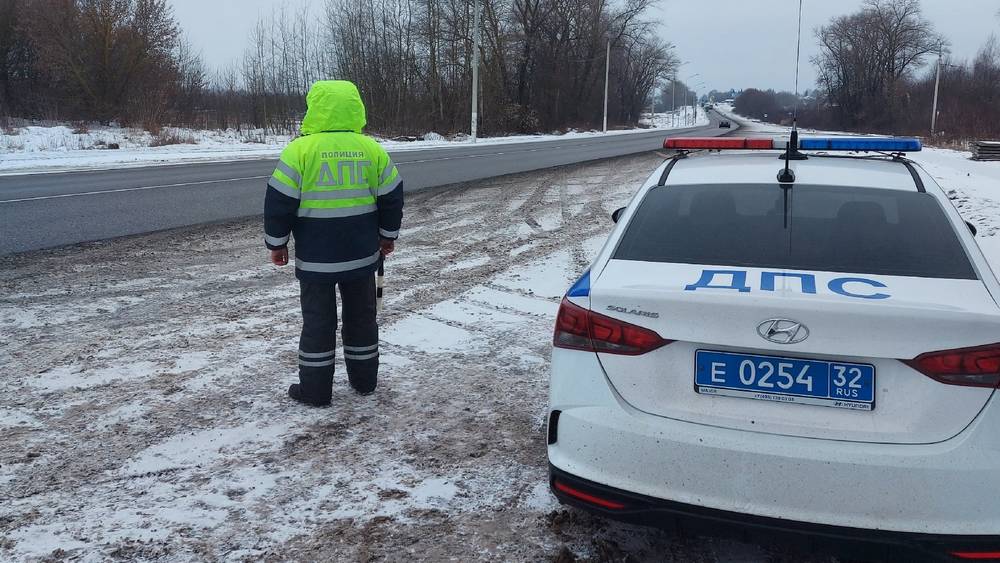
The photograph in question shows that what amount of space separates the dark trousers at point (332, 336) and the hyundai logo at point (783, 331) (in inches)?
100

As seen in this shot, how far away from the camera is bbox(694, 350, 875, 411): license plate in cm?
243

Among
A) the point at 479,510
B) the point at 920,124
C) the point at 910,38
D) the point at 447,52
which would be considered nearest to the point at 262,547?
the point at 479,510

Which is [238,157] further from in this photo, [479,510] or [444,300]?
[479,510]

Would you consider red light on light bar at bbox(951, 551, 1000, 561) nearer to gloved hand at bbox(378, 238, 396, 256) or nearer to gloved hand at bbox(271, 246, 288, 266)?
gloved hand at bbox(378, 238, 396, 256)

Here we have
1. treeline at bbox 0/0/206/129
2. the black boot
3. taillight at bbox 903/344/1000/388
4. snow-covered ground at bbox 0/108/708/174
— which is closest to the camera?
taillight at bbox 903/344/1000/388

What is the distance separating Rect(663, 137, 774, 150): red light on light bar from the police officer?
5.15ft

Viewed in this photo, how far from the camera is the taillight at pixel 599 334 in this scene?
2654 mm

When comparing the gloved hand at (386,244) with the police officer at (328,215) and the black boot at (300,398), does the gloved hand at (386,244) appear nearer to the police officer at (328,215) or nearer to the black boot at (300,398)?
the police officer at (328,215)

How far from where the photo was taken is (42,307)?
6.31m

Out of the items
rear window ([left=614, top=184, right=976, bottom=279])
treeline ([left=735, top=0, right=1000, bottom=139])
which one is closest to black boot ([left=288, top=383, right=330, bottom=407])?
rear window ([left=614, top=184, right=976, bottom=279])

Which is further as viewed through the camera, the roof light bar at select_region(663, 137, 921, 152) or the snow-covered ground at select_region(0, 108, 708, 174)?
the snow-covered ground at select_region(0, 108, 708, 174)

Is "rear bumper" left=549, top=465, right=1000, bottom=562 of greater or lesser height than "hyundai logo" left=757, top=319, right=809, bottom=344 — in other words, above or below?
below

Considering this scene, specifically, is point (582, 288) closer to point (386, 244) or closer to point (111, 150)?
point (386, 244)

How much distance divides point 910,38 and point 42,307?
87.0m
